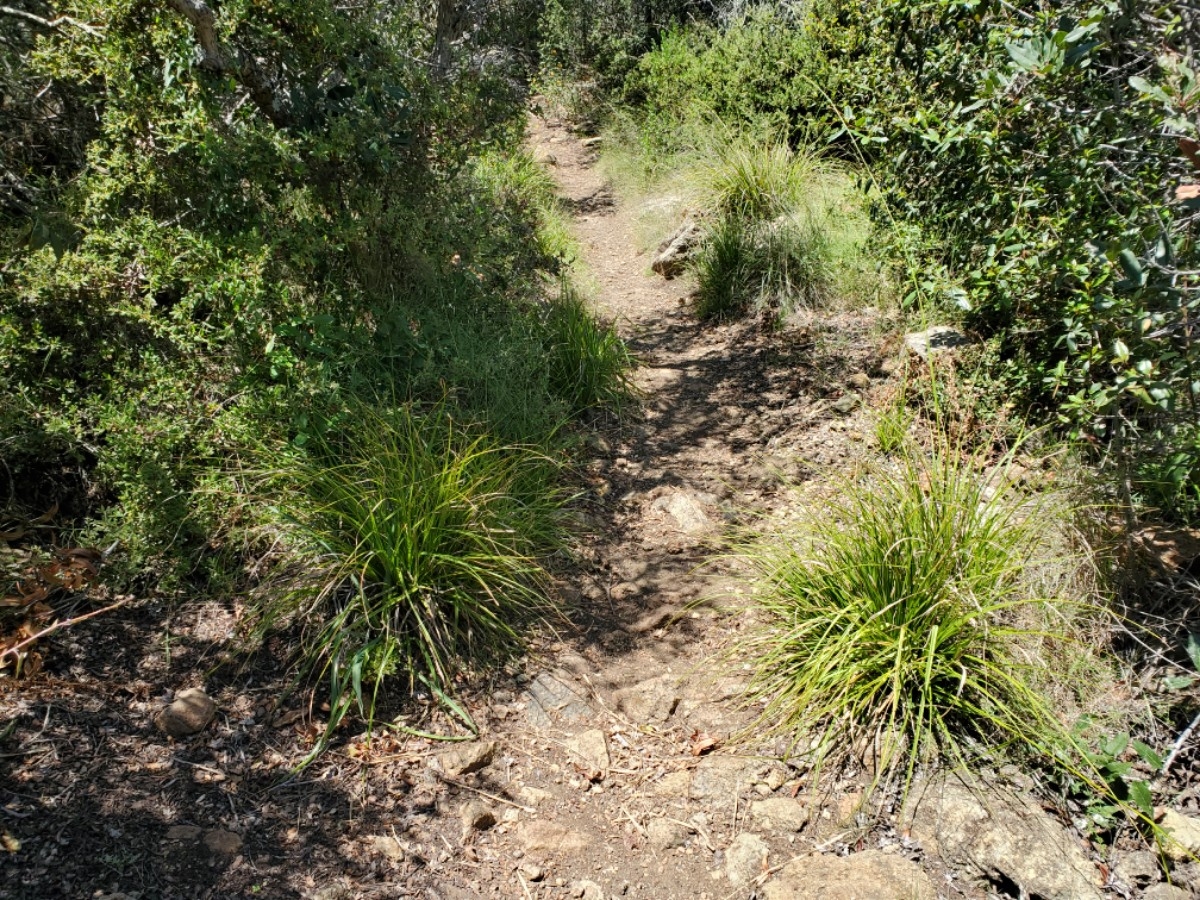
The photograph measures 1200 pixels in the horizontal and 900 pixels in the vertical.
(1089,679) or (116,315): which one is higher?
(116,315)

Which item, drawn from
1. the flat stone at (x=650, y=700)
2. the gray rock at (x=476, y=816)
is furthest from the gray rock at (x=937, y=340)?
the gray rock at (x=476, y=816)

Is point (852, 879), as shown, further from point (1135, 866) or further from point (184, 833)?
point (184, 833)

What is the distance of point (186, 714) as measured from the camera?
318 cm

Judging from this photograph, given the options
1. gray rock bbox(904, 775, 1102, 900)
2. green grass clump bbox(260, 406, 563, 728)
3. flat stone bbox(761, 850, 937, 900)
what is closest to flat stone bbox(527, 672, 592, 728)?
green grass clump bbox(260, 406, 563, 728)

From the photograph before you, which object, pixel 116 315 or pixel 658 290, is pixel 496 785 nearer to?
pixel 116 315

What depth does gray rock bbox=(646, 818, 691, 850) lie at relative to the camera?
124 inches

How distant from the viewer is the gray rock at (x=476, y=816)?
3.09 m

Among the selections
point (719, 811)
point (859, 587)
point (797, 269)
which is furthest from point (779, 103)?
point (719, 811)

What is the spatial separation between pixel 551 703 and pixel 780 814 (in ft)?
3.29

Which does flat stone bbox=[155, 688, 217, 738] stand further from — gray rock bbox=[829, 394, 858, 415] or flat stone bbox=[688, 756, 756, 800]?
gray rock bbox=[829, 394, 858, 415]

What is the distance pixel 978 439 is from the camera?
4734 mm

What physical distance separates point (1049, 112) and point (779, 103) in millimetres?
5320

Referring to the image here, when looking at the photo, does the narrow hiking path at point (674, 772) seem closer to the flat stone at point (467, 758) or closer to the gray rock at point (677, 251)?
the flat stone at point (467, 758)

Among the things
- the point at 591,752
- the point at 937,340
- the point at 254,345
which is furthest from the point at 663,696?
the point at 937,340
